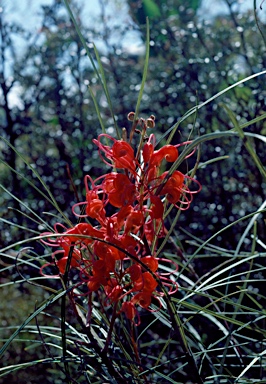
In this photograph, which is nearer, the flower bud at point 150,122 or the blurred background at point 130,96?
the flower bud at point 150,122

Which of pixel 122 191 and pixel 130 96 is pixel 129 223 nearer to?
pixel 122 191

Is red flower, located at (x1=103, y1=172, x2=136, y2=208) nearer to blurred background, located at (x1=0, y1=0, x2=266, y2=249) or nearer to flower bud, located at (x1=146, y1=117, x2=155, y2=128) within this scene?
flower bud, located at (x1=146, y1=117, x2=155, y2=128)

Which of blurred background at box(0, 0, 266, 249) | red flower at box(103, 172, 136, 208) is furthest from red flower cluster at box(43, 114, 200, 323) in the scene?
blurred background at box(0, 0, 266, 249)

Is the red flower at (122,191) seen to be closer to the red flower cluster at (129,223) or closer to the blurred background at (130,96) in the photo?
the red flower cluster at (129,223)

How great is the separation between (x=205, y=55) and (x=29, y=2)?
124cm

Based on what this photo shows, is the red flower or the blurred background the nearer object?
the red flower

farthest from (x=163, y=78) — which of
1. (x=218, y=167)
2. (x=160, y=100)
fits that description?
(x=218, y=167)

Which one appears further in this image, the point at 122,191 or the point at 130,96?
the point at 130,96

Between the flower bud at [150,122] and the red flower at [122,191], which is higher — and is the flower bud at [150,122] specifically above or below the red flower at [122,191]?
above

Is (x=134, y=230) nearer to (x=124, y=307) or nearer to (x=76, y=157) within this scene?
(x=124, y=307)

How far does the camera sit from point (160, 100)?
2.08 m

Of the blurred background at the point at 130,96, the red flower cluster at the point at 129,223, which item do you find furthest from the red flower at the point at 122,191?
the blurred background at the point at 130,96

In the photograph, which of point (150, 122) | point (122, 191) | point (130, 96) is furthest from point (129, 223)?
point (130, 96)

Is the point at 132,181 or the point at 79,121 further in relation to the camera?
the point at 79,121
